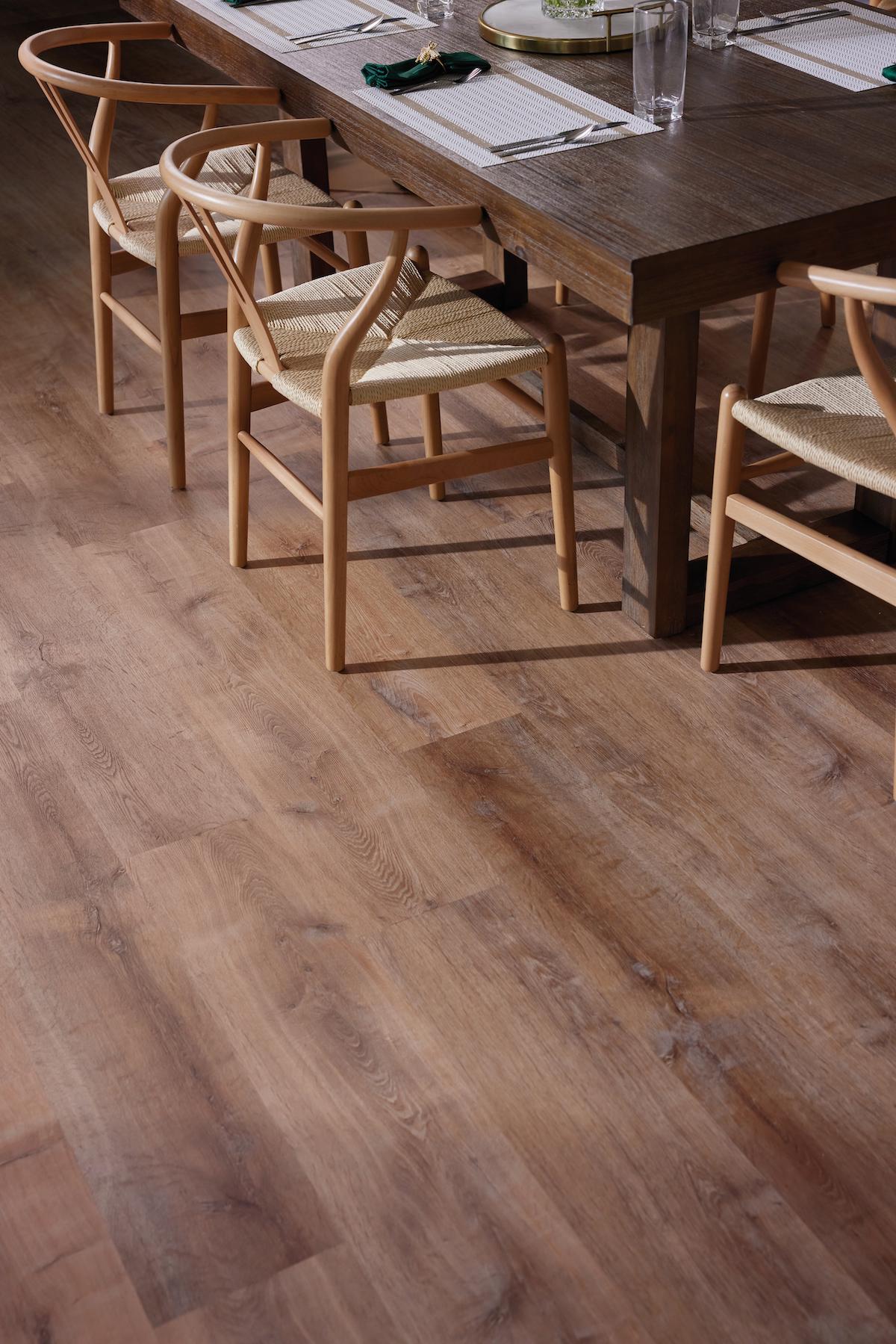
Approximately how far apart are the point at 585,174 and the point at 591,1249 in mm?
1404

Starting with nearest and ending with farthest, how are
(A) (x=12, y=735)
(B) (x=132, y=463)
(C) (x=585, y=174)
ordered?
(C) (x=585, y=174) → (A) (x=12, y=735) → (B) (x=132, y=463)

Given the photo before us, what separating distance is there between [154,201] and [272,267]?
0.33 metres

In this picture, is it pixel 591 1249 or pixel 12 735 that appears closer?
pixel 591 1249

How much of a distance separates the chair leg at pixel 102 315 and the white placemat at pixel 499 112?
2.47 feet

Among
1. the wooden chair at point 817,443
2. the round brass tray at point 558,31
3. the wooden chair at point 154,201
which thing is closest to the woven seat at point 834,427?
the wooden chair at point 817,443

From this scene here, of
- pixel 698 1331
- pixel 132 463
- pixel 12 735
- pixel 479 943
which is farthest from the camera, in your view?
pixel 132 463

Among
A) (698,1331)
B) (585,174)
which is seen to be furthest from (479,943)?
(585,174)

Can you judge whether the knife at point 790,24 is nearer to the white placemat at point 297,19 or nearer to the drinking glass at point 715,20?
the drinking glass at point 715,20

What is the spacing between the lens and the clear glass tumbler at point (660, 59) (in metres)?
2.03

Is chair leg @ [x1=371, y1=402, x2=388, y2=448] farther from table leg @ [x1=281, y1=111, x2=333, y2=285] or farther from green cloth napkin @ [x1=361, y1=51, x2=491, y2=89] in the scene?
green cloth napkin @ [x1=361, y1=51, x2=491, y2=89]

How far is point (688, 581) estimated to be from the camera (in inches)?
90.8

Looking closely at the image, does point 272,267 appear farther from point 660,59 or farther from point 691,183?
point 691,183

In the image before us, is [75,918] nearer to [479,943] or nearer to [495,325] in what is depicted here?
[479,943]

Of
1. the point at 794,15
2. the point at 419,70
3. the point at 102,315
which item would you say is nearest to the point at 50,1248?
the point at 419,70
